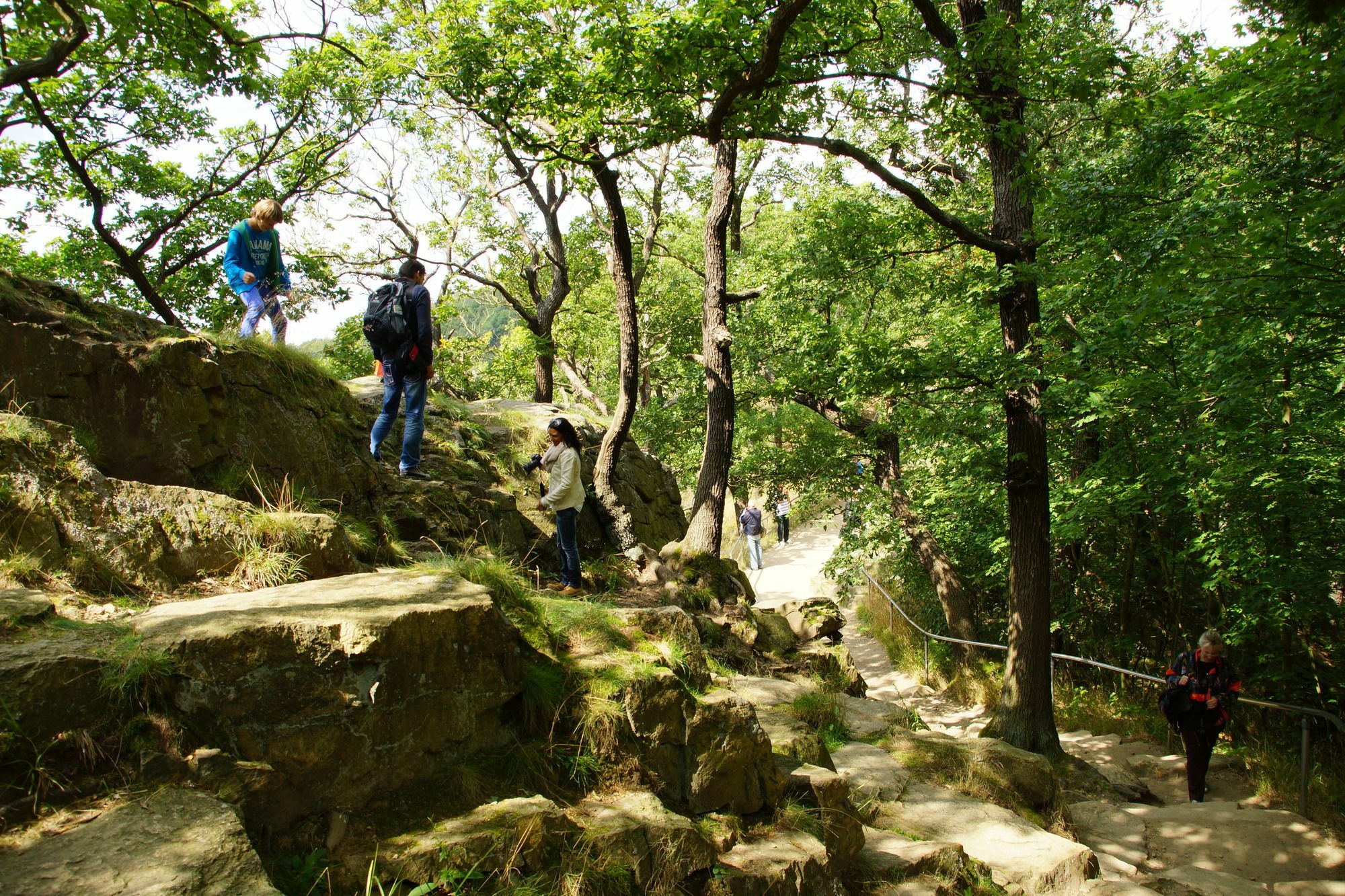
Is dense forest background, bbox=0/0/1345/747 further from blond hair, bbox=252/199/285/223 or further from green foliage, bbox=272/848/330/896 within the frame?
green foliage, bbox=272/848/330/896

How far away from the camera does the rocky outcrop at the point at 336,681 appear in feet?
9.09

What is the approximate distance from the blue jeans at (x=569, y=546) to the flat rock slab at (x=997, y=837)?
125 inches

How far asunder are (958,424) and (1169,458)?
2712mm

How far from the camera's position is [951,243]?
8547 millimetres

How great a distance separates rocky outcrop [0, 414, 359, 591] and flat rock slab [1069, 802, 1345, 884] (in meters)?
6.66

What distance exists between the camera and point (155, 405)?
189 inches

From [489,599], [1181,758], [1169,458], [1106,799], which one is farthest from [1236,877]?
[489,599]

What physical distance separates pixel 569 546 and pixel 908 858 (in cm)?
365

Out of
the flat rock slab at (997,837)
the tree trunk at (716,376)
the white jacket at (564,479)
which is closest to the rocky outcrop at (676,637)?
the white jacket at (564,479)

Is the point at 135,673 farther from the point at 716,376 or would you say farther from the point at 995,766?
the point at 716,376

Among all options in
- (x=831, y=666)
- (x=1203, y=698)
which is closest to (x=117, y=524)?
(x=831, y=666)

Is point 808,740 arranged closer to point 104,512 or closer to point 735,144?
point 104,512

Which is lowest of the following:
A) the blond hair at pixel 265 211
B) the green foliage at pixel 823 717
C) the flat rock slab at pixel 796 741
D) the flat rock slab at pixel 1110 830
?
the flat rock slab at pixel 1110 830

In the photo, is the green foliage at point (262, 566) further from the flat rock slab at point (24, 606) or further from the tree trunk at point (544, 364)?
the tree trunk at point (544, 364)
